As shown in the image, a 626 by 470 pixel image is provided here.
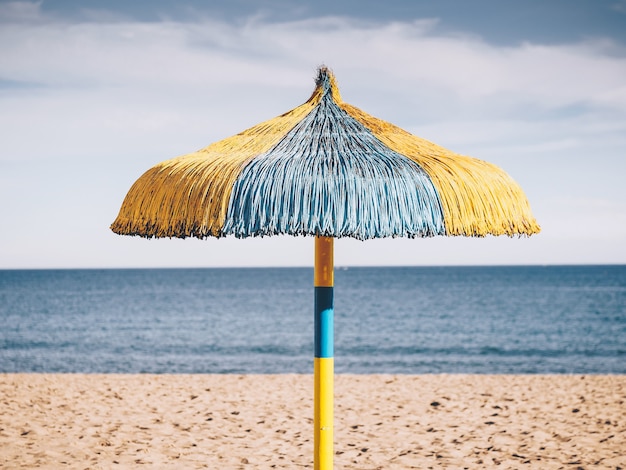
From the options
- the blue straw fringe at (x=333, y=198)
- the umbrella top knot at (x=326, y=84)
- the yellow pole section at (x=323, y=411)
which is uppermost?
the umbrella top knot at (x=326, y=84)

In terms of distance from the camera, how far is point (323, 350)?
12.6 feet

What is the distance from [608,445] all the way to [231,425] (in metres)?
4.08

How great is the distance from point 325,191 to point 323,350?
3.40 feet

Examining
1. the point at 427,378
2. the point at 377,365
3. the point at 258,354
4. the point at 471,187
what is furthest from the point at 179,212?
the point at 258,354

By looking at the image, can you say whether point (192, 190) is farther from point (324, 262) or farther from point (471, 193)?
point (471, 193)

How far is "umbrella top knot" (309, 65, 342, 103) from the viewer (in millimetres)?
4328

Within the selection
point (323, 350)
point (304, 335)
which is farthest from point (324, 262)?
point (304, 335)

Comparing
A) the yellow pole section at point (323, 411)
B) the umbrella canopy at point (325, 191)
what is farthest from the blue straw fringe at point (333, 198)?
the yellow pole section at point (323, 411)

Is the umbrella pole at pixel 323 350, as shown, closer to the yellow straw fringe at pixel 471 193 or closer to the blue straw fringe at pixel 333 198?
the blue straw fringe at pixel 333 198

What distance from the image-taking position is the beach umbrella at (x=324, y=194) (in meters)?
3.27

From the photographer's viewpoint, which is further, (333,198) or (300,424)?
(300,424)

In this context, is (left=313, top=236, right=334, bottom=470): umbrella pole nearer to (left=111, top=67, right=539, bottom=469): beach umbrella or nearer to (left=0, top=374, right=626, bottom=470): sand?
(left=111, top=67, right=539, bottom=469): beach umbrella

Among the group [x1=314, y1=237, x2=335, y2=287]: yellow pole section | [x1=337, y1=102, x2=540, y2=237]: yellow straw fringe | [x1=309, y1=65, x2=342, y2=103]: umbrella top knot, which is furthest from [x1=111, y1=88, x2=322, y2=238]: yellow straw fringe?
[x1=337, y1=102, x2=540, y2=237]: yellow straw fringe

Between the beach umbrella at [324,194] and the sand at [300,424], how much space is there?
9.64ft
